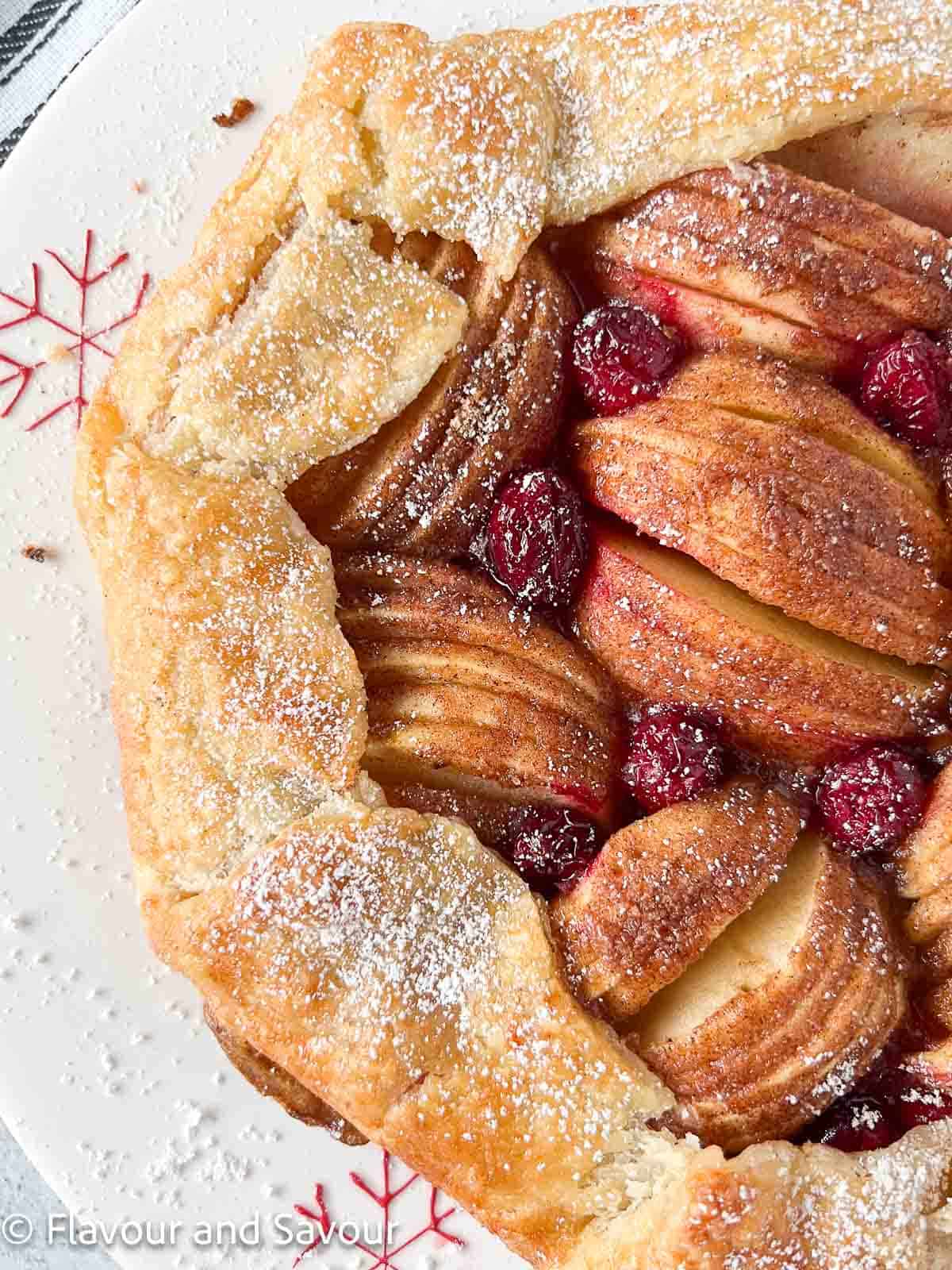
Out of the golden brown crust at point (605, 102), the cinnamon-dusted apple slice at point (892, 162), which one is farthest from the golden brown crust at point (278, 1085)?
the cinnamon-dusted apple slice at point (892, 162)

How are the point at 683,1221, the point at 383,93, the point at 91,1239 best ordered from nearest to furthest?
the point at 683,1221 → the point at 383,93 → the point at 91,1239

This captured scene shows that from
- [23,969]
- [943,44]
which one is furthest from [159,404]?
[943,44]

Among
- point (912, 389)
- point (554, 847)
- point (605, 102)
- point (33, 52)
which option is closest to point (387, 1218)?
point (554, 847)

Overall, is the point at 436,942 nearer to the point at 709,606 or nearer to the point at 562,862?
the point at 562,862

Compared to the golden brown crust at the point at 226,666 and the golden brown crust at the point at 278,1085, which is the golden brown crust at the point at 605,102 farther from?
the golden brown crust at the point at 278,1085

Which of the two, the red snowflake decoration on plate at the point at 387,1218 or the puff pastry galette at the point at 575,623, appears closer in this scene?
the puff pastry galette at the point at 575,623

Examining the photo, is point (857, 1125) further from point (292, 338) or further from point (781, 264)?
point (292, 338)
